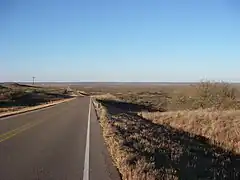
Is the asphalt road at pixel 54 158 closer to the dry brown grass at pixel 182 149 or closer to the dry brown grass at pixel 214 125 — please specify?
the dry brown grass at pixel 182 149

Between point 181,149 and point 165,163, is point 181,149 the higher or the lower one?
the lower one

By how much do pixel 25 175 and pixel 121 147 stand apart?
14.3 feet

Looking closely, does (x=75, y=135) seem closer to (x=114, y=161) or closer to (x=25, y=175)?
(x=114, y=161)

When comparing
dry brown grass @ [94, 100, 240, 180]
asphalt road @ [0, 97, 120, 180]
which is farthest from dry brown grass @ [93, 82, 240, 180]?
asphalt road @ [0, 97, 120, 180]

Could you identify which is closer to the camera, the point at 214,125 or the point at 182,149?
the point at 182,149

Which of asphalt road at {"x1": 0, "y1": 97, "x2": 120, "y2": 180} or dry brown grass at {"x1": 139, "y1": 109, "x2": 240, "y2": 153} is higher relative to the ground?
asphalt road at {"x1": 0, "y1": 97, "x2": 120, "y2": 180}

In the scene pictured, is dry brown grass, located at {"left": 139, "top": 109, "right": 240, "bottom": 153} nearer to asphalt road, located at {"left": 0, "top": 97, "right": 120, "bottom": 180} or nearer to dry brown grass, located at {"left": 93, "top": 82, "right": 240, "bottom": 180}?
dry brown grass, located at {"left": 93, "top": 82, "right": 240, "bottom": 180}

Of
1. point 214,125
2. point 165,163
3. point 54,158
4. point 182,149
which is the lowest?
point 214,125

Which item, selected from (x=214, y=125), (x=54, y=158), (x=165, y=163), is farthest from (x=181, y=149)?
(x=214, y=125)

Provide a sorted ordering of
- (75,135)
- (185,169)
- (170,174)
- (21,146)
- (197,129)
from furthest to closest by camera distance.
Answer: (197,129), (75,135), (21,146), (185,169), (170,174)

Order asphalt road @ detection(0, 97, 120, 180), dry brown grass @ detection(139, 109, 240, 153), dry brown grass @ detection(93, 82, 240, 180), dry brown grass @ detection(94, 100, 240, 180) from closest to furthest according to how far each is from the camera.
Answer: dry brown grass @ detection(94, 100, 240, 180)
asphalt road @ detection(0, 97, 120, 180)
dry brown grass @ detection(93, 82, 240, 180)
dry brown grass @ detection(139, 109, 240, 153)

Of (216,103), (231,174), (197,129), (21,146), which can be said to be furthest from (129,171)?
(216,103)

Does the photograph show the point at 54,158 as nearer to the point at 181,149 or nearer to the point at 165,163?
the point at 165,163

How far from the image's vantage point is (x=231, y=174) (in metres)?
11.0
